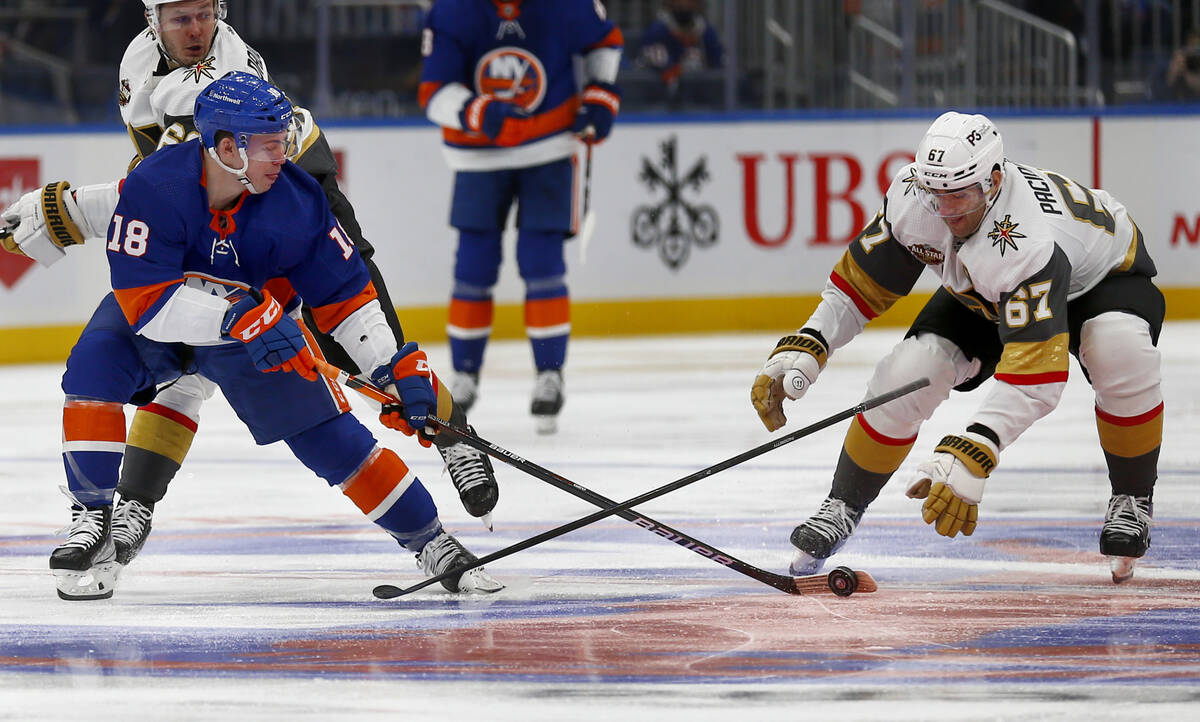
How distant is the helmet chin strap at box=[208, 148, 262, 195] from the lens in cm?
298

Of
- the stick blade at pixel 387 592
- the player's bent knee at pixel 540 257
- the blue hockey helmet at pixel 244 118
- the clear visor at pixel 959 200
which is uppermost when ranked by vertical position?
the blue hockey helmet at pixel 244 118

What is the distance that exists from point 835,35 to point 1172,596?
17.1 feet

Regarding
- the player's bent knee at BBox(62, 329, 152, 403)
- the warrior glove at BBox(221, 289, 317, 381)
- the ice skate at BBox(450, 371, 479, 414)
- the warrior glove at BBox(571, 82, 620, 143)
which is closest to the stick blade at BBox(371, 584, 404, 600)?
the warrior glove at BBox(221, 289, 317, 381)

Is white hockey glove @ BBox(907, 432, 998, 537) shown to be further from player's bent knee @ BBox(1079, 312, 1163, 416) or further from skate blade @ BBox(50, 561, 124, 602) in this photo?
skate blade @ BBox(50, 561, 124, 602)

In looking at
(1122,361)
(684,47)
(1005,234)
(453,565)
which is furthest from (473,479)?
(684,47)

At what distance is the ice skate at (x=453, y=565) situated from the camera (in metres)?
3.23

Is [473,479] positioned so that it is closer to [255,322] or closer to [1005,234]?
[255,322]

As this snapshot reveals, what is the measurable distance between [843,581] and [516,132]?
9.67 ft

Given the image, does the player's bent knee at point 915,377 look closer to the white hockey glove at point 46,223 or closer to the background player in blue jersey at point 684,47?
the white hockey glove at point 46,223

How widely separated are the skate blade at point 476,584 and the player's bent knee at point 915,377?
0.78m

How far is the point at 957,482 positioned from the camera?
114 inches

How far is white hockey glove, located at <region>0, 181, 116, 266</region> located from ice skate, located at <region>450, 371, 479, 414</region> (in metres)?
2.22

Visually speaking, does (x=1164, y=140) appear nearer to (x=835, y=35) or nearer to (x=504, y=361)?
(x=835, y=35)

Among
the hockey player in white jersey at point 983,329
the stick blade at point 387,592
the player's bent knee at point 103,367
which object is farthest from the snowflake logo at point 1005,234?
the player's bent knee at point 103,367
